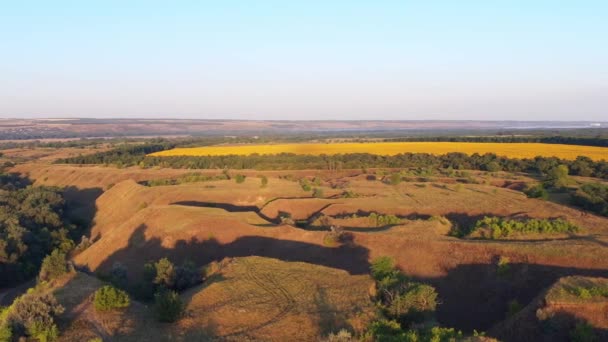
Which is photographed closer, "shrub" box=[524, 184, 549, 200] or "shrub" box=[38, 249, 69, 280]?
"shrub" box=[38, 249, 69, 280]

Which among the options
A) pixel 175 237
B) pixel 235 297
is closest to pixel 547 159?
pixel 175 237

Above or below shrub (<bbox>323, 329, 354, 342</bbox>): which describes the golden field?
above

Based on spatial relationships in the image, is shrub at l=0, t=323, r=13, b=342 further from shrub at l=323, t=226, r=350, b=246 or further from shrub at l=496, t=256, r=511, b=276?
shrub at l=496, t=256, r=511, b=276

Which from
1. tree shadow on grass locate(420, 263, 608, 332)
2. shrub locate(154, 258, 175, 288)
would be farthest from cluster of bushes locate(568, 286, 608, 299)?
shrub locate(154, 258, 175, 288)

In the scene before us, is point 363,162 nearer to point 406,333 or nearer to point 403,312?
point 403,312

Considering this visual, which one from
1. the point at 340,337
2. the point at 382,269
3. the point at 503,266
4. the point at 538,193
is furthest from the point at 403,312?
the point at 538,193

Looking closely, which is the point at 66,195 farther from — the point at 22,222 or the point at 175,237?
the point at 175,237

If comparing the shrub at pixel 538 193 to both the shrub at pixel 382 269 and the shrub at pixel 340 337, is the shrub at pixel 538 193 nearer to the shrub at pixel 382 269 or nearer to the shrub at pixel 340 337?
the shrub at pixel 382 269
